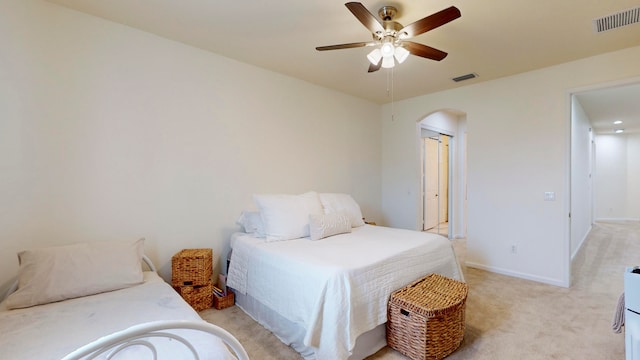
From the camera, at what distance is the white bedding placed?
1240 mm

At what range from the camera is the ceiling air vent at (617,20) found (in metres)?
2.23

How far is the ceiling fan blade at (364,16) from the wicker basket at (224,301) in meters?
2.67

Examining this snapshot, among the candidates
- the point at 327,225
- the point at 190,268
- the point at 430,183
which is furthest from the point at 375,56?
the point at 430,183

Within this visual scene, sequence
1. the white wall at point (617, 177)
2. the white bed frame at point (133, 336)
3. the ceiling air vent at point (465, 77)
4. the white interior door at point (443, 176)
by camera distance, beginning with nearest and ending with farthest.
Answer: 1. the white bed frame at point (133, 336)
2. the ceiling air vent at point (465, 77)
3. the white interior door at point (443, 176)
4. the white wall at point (617, 177)

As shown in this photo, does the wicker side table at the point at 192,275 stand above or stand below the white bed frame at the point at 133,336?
below

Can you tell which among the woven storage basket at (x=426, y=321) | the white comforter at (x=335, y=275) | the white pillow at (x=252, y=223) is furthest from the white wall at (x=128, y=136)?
the woven storage basket at (x=426, y=321)

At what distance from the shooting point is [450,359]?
1.98 metres

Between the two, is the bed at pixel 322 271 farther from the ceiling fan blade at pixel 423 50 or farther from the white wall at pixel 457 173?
the white wall at pixel 457 173

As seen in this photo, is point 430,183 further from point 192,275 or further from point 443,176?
point 192,275

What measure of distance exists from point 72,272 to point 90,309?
0.37 meters

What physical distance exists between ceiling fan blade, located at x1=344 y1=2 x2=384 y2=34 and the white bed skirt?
2.15 m

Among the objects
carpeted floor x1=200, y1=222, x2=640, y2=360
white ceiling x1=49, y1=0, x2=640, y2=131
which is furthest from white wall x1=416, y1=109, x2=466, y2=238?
white ceiling x1=49, y1=0, x2=640, y2=131

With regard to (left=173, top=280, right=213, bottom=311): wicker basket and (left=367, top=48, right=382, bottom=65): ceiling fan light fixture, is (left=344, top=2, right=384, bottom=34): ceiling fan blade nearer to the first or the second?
(left=367, top=48, right=382, bottom=65): ceiling fan light fixture

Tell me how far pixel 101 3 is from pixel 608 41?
449cm
